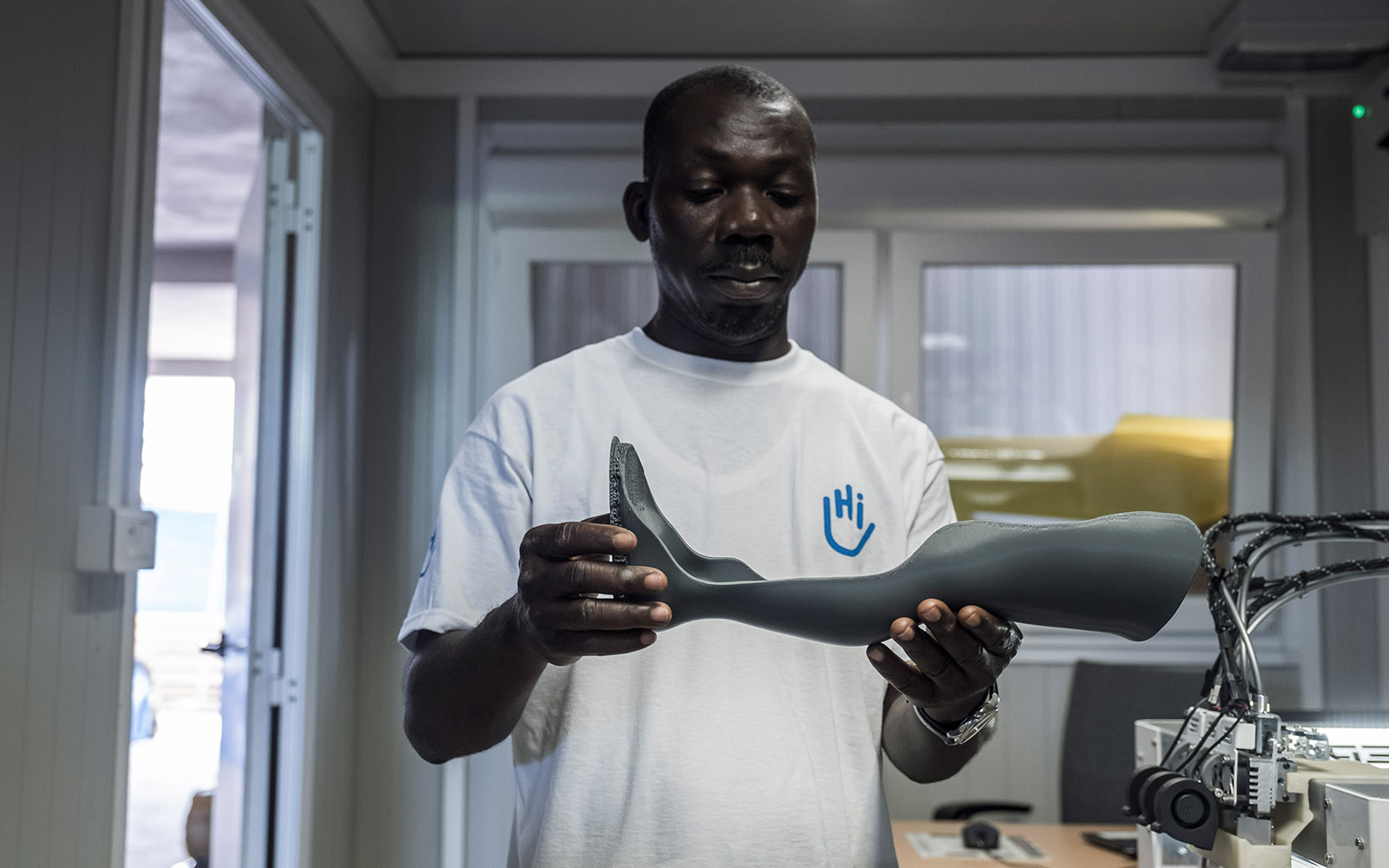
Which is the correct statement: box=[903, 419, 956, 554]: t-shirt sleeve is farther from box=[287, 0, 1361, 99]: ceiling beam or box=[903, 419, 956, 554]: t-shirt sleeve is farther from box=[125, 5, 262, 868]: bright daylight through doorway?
box=[125, 5, 262, 868]: bright daylight through doorway

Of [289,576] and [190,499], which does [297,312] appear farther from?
[190,499]

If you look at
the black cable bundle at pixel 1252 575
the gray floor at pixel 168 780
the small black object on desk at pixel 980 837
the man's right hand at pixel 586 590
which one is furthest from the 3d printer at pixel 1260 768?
the gray floor at pixel 168 780

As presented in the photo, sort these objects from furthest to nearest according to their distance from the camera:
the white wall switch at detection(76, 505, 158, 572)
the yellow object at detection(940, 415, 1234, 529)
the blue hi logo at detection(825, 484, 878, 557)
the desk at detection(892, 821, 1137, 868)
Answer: the yellow object at detection(940, 415, 1234, 529) → the desk at detection(892, 821, 1137, 868) → the white wall switch at detection(76, 505, 158, 572) → the blue hi logo at detection(825, 484, 878, 557)

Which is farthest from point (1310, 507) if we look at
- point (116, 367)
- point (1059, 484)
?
point (116, 367)

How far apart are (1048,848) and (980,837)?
17 cm

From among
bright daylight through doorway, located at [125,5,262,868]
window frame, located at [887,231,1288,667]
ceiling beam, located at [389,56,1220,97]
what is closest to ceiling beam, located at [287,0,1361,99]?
ceiling beam, located at [389,56,1220,97]

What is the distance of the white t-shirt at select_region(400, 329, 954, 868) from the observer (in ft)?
3.59

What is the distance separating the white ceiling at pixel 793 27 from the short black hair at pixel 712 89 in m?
1.82

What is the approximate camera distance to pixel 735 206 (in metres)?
1.15

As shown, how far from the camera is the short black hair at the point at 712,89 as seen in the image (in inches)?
46.6

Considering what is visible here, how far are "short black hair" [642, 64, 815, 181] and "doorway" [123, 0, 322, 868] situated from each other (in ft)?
3.43

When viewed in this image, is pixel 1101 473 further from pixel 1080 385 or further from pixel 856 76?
pixel 856 76

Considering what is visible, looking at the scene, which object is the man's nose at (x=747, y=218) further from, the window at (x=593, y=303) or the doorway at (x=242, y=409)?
the window at (x=593, y=303)

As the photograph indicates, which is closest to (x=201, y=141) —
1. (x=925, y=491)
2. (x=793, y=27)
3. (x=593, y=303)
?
(x=593, y=303)
